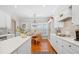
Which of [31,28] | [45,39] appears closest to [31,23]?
[31,28]

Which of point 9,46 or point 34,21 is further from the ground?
point 34,21

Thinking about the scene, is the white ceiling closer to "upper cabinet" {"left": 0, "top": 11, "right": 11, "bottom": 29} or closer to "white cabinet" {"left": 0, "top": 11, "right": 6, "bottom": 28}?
"upper cabinet" {"left": 0, "top": 11, "right": 11, "bottom": 29}

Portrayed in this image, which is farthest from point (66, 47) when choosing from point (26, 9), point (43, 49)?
point (26, 9)

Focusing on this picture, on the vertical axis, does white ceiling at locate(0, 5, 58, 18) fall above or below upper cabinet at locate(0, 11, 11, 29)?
above

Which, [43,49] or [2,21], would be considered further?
[43,49]

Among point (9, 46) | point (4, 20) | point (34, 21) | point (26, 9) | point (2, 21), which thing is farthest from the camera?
point (34, 21)

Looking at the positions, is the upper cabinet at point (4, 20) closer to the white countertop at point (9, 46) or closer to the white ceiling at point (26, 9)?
the white ceiling at point (26, 9)

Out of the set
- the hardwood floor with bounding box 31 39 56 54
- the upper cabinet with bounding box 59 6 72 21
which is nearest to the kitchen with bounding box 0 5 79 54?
the hardwood floor with bounding box 31 39 56 54

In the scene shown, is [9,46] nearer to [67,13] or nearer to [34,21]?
[67,13]

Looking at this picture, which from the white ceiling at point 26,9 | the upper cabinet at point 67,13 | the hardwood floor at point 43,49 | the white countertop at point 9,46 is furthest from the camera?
the white ceiling at point 26,9

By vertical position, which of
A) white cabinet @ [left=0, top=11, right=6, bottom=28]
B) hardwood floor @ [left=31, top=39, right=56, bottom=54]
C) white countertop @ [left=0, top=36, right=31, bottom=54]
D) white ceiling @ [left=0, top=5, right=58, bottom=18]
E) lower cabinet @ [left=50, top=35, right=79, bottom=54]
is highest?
white ceiling @ [left=0, top=5, right=58, bottom=18]

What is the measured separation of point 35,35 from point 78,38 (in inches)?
258

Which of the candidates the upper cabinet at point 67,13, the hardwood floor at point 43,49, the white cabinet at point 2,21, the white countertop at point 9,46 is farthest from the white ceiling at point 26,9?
the white countertop at point 9,46

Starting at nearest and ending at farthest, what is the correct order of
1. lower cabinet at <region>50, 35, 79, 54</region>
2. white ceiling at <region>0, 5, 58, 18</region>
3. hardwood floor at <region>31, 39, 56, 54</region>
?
1. lower cabinet at <region>50, 35, 79, 54</region>
2. hardwood floor at <region>31, 39, 56, 54</region>
3. white ceiling at <region>0, 5, 58, 18</region>
